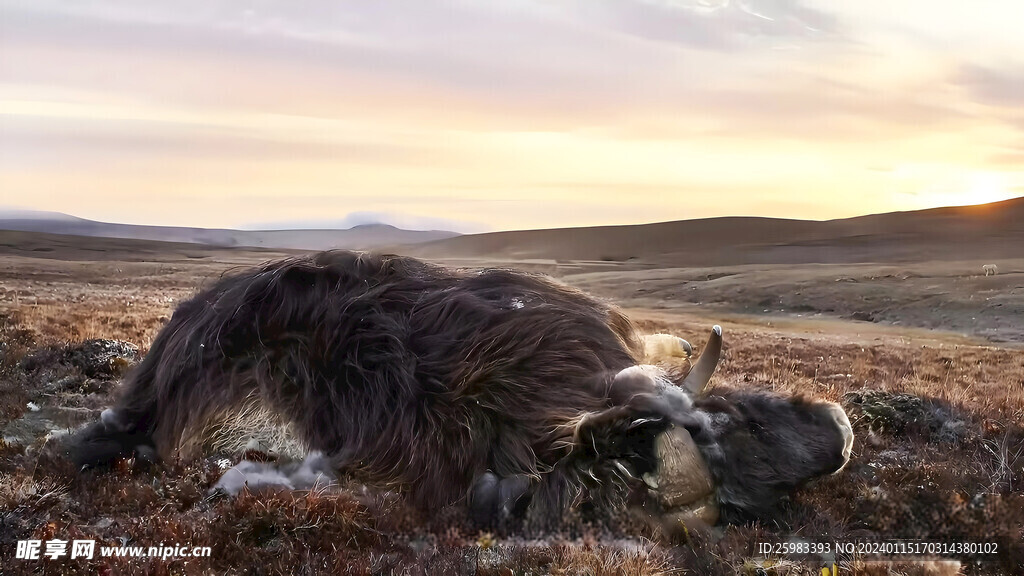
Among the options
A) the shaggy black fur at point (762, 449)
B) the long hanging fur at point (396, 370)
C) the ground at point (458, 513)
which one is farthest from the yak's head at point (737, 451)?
the long hanging fur at point (396, 370)

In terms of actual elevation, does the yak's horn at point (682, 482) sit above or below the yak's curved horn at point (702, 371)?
below

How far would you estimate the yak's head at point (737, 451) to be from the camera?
4227 millimetres

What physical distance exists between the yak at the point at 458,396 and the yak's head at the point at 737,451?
10 millimetres

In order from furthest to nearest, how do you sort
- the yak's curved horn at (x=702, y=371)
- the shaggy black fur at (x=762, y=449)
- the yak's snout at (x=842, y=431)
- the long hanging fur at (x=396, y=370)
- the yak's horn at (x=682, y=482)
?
the long hanging fur at (x=396, y=370)
the yak's curved horn at (x=702, y=371)
the yak's snout at (x=842, y=431)
the shaggy black fur at (x=762, y=449)
the yak's horn at (x=682, y=482)

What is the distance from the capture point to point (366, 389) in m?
5.24

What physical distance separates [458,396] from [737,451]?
1.91 meters

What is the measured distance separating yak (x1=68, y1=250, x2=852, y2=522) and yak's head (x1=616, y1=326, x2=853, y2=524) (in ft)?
0.03

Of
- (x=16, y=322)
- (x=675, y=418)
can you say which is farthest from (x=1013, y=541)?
(x=16, y=322)

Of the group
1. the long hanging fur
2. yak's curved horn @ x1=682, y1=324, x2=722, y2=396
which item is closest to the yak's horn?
the long hanging fur

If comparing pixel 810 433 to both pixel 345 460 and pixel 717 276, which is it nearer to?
pixel 345 460

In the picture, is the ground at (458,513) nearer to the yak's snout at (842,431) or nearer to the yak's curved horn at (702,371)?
the yak's snout at (842,431)

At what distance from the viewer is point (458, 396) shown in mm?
5023

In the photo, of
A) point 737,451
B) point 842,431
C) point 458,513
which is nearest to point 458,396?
point 458,513

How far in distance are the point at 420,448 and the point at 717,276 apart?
47809 mm
